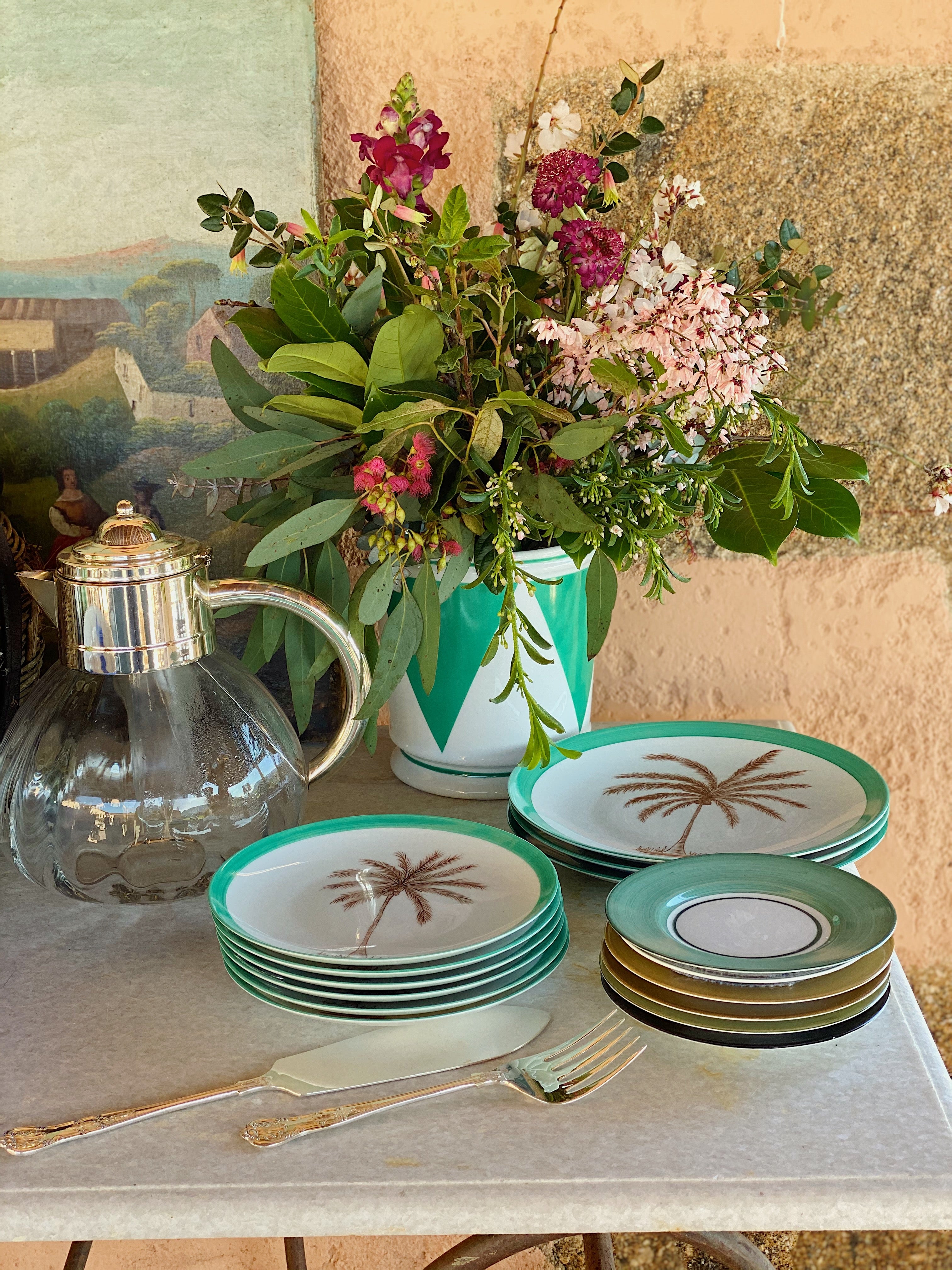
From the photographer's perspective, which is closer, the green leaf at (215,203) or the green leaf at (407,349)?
the green leaf at (407,349)

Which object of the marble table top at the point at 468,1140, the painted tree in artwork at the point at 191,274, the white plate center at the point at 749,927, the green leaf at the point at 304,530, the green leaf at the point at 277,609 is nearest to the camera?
the marble table top at the point at 468,1140

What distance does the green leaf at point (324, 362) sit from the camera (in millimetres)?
624

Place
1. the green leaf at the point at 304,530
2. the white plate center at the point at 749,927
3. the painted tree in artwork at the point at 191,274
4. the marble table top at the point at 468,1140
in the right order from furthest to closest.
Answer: the painted tree in artwork at the point at 191,274 → the green leaf at the point at 304,530 → the white plate center at the point at 749,927 → the marble table top at the point at 468,1140

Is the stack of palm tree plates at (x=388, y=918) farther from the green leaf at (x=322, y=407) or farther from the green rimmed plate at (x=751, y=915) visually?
the green leaf at (x=322, y=407)

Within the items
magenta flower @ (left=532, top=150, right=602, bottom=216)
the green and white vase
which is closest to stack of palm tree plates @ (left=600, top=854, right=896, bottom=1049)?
the green and white vase

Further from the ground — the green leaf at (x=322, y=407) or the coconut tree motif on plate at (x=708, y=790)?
the green leaf at (x=322, y=407)

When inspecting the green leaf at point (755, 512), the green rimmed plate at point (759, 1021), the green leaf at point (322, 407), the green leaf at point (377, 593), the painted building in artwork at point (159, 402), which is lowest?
the green rimmed plate at point (759, 1021)

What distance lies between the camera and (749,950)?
54 cm

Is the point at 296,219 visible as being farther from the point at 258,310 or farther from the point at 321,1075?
the point at 321,1075

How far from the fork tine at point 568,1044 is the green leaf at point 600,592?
10.6 inches

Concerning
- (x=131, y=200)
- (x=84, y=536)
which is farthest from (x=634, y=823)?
(x=131, y=200)

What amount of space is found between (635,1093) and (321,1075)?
0.47 ft

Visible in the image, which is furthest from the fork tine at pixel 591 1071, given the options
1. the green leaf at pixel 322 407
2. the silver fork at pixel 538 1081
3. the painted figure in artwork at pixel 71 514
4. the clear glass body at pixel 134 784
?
the painted figure in artwork at pixel 71 514

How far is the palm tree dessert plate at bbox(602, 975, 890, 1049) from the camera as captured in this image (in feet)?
1.66
